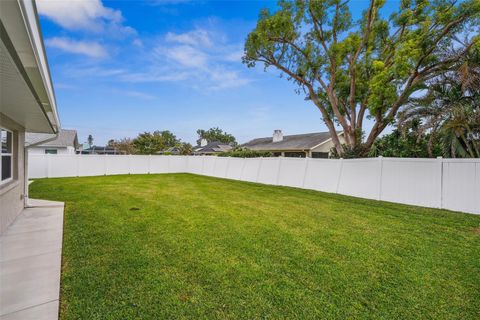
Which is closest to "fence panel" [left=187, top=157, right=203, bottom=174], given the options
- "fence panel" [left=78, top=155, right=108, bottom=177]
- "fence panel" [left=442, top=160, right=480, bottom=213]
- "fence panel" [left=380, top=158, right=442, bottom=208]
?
"fence panel" [left=78, top=155, right=108, bottom=177]

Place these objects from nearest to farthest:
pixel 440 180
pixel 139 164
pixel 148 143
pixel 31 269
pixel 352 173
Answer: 1. pixel 31 269
2. pixel 440 180
3. pixel 352 173
4. pixel 139 164
5. pixel 148 143

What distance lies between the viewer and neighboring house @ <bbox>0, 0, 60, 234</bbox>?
1462mm

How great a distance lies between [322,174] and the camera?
1123 centimetres

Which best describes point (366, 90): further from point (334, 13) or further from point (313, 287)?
point (313, 287)

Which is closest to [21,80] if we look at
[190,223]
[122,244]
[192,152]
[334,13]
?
[122,244]

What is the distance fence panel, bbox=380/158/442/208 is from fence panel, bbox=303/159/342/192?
6.85 ft

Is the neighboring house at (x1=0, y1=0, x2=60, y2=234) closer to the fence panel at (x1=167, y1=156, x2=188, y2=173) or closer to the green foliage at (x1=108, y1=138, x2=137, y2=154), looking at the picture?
the fence panel at (x1=167, y1=156, x2=188, y2=173)

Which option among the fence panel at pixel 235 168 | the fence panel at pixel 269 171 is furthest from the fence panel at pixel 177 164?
the fence panel at pixel 269 171

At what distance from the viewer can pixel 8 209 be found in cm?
507

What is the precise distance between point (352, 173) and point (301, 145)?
1323cm

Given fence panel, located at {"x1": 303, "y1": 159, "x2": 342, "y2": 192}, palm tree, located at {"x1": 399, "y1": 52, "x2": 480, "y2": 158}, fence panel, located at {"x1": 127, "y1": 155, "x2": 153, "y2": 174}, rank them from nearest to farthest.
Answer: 1. palm tree, located at {"x1": 399, "y1": 52, "x2": 480, "y2": 158}
2. fence panel, located at {"x1": 303, "y1": 159, "x2": 342, "y2": 192}
3. fence panel, located at {"x1": 127, "y1": 155, "x2": 153, "y2": 174}

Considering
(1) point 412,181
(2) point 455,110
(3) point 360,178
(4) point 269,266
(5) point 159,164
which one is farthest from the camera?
(5) point 159,164

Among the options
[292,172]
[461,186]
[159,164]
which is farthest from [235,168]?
[461,186]

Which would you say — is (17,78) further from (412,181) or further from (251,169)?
(251,169)
